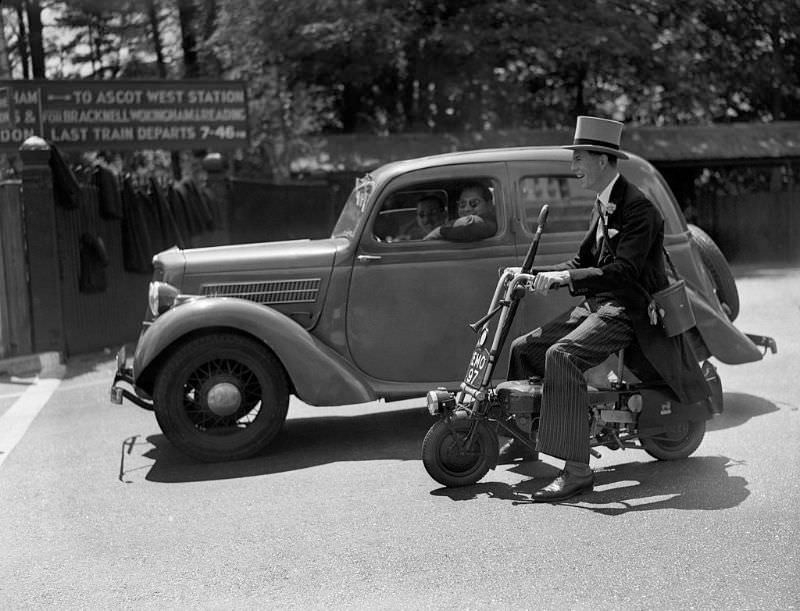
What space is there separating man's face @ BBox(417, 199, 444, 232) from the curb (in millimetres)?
5797

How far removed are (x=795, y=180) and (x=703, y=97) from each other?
396 centimetres

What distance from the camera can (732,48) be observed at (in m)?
31.0

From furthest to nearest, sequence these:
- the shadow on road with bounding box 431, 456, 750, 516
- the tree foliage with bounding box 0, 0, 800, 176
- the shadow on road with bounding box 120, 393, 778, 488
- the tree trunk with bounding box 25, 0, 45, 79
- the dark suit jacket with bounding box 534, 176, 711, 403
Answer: the tree trunk with bounding box 25, 0, 45, 79 → the tree foliage with bounding box 0, 0, 800, 176 → the shadow on road with bounding box 120, 393, 778, 488 → the dark suit jacket with bounding box 534, 176, 711, 403 → the shadow on road with bounding box 431, 456, 750, 516

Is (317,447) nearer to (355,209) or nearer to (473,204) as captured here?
(355,209)

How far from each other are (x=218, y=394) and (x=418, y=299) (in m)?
1.40

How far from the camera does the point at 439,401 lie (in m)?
5.75

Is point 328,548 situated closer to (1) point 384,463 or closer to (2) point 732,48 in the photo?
(1) point 384,463

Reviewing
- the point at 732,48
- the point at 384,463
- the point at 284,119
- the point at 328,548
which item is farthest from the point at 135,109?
the point at 732,48

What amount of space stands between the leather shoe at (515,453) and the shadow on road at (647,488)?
16 cm

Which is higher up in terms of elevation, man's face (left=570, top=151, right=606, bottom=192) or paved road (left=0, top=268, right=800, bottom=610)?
man's face (left=570, top=151, right=606, bottom=192)

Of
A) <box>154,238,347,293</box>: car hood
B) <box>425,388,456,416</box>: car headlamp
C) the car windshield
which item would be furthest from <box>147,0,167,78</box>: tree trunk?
<box>425,388,456,416</box>: car headlamp

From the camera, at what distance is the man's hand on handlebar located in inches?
217

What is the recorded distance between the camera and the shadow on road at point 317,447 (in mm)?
6641

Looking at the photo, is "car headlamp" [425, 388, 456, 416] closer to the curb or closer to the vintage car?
the vintage car
